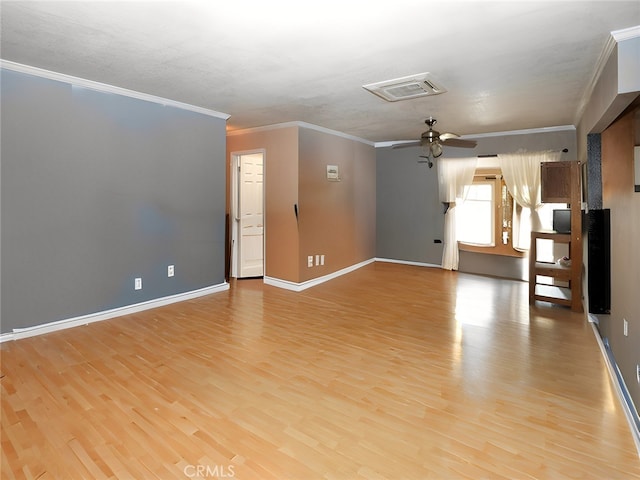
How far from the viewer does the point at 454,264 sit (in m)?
6.65

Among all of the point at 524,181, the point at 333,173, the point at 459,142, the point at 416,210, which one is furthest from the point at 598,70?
the point at 416,210

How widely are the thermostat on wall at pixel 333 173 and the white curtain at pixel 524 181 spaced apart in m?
2.73

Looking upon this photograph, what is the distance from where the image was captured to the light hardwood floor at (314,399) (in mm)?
1783

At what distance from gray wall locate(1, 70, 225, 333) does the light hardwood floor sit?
467 millimetres

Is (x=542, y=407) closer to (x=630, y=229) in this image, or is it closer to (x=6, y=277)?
(x=630, y=229)

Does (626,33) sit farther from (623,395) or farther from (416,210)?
(416,210)

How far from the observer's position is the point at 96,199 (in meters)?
3.71

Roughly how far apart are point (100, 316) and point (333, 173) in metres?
3.88

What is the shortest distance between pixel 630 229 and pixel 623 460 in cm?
140

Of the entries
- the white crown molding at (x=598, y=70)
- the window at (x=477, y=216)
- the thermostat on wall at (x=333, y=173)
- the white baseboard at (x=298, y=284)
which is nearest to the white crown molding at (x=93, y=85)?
the thermostat on wall at (x=333, y=173)

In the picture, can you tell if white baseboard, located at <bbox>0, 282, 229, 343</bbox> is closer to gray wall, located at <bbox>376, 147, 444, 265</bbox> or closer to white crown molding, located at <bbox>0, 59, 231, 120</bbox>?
white crown molding, located at <bbox>0, 59, 231, 120</bbox>

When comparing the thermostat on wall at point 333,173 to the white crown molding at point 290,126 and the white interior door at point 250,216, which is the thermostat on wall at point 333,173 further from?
the white interior door at point 250,216

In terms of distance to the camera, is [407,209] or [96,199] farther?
[407,209]

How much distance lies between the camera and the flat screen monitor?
450cm
